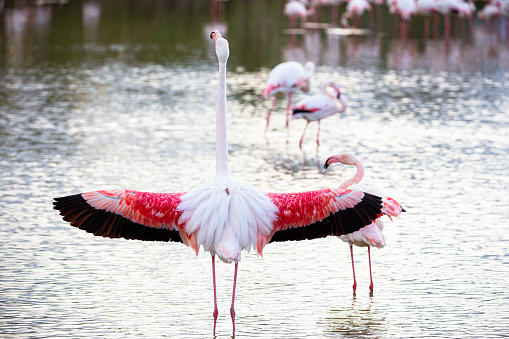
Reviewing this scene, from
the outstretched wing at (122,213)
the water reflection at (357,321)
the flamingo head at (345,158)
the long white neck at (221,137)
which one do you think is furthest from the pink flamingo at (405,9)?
the outstretched wing at (122,213)

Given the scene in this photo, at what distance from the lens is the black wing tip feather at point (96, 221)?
202 inches

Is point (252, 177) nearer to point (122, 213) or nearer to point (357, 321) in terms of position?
point (357, 321)

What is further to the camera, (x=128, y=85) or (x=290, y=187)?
(x=128, y=85)

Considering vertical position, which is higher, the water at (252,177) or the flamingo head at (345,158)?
the flamingo head at (345,158)

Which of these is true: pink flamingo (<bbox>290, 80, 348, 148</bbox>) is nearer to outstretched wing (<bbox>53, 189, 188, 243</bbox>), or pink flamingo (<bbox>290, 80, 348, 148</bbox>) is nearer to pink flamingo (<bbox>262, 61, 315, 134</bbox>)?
pink flamingo (<bbox>262, 61, 315, 134</bbox>)

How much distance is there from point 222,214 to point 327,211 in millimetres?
632

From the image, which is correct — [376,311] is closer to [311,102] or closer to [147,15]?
[311,102]

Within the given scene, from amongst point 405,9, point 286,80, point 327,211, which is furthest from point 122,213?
point 405,9

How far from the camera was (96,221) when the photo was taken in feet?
17.0

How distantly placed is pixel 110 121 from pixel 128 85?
305cm

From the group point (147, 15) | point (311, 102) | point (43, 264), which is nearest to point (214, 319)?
point (43, 264)

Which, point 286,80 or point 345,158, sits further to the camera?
point 286,80

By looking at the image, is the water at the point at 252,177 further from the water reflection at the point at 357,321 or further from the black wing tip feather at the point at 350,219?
the black wing tip feather at the point at 350,219

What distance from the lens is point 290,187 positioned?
9.00 metres
